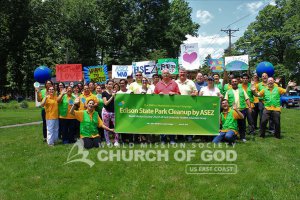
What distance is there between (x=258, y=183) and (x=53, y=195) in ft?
12.4

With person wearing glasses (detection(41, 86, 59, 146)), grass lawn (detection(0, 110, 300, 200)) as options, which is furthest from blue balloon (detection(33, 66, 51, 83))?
grass lawn (detection(0, 110, 300, 200))

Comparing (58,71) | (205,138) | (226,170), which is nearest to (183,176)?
(226,170)

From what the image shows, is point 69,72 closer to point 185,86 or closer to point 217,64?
point 217,64

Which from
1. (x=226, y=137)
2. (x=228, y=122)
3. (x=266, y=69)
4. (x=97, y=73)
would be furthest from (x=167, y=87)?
(x=97, y=73)

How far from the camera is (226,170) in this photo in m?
7.18

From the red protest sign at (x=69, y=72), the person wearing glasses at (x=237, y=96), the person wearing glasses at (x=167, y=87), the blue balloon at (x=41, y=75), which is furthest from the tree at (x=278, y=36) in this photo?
the person wearing glasses at (x=167, y=87)

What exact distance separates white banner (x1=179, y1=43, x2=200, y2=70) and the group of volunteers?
1.54 meters

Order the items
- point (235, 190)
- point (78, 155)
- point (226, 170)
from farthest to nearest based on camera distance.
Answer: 1. point (78, 155)
2. point (226, 170)
3. point (235, 190)

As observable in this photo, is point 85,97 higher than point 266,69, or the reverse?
point 266,69

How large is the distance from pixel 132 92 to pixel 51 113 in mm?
2560

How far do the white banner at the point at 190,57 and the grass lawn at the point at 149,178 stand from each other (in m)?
4.30

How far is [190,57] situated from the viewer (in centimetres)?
1238

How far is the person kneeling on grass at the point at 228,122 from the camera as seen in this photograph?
9250 mm

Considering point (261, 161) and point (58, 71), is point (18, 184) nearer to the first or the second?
point (261, 161)
